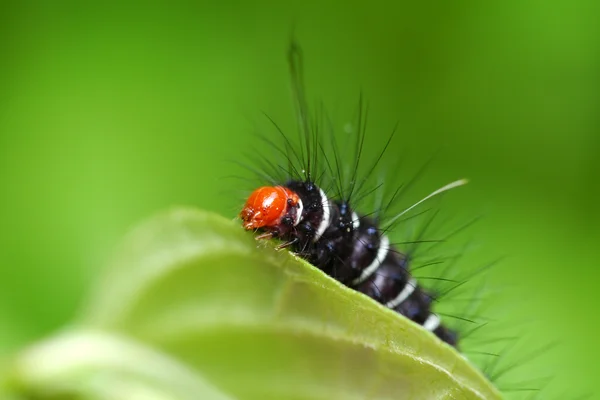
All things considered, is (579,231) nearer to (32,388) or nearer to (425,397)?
(425,397)

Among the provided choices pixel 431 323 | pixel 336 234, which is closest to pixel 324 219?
pixel 336 234

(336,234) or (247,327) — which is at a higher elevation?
(336,234)

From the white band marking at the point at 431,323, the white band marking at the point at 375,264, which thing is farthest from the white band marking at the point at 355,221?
the white band marking at the point at 431,323

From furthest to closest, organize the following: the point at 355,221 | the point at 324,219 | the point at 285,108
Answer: the point at 285,108, the point at 355,221, the point at 324,219

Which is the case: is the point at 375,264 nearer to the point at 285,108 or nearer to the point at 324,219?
the point at 324,219

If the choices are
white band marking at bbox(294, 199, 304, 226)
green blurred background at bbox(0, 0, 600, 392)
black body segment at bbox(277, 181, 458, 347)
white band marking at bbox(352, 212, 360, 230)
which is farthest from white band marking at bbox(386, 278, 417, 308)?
green blurred background at bbox(0, 0, 600, 392)

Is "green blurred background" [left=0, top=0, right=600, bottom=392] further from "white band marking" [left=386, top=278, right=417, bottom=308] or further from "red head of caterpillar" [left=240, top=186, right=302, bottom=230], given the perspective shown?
"red head of caterpillar" [left=240, top=186, right=302, bottom=230]

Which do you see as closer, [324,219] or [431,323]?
[324,219]
